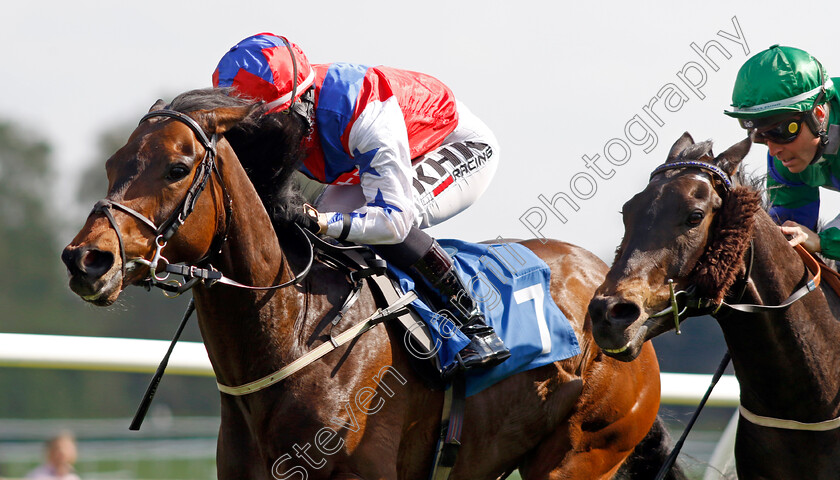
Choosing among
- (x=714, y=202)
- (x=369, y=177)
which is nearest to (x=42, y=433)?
(x=369, y=177)

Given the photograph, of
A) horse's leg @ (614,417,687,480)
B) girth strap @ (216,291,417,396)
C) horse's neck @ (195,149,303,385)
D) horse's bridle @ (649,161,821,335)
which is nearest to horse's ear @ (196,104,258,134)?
horse's neck @ (195,149,303,385)

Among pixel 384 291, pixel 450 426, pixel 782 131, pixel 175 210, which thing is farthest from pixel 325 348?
pixel 782 131

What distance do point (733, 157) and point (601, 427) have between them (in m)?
Result: 1.37

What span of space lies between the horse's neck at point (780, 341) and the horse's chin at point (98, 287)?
1.74 meters

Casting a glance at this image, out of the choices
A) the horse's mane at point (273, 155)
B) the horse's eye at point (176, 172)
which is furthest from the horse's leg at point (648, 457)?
the horse's eye at point (176, 172)

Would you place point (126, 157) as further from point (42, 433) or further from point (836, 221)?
point (42, 433)

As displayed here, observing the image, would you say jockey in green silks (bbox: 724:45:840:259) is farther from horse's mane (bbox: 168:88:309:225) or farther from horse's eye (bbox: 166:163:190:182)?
horse's eye (bbox: 166:163:190:182)

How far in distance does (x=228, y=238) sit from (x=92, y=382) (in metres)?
17.9

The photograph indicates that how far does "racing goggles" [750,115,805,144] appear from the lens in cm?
305

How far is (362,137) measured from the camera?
3195 millimetres

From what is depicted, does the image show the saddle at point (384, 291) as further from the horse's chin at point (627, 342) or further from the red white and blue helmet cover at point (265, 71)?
the horse's chin at point (627, 342)

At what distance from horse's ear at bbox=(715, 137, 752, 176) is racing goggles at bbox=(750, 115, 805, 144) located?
0.24 meters

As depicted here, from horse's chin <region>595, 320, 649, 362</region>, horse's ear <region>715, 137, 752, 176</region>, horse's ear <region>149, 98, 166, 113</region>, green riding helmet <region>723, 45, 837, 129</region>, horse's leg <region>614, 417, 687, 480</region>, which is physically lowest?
horse's leg <region>614, 417, 687, 480</region>

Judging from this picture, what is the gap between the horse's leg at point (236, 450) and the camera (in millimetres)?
2975
